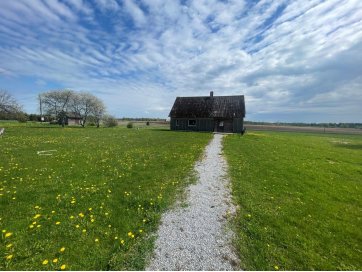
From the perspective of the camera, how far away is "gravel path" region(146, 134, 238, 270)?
376 cm

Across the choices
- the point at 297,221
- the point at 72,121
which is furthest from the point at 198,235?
the point at 72,121

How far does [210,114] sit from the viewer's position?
39.4m

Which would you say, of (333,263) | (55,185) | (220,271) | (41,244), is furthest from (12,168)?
(333,263)

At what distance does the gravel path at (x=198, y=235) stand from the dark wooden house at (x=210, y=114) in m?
32.0

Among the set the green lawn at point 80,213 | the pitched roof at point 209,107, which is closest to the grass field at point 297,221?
the green lawn at point 80,213

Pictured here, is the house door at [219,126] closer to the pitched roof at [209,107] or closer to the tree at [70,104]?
the pitched roof at [209,107]

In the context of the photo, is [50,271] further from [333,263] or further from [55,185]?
[333,263]

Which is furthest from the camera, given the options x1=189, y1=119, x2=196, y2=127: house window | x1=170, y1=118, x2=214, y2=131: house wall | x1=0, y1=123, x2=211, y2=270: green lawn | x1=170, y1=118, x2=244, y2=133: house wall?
x1=189, y1=119, x2=196, y2=127: house window

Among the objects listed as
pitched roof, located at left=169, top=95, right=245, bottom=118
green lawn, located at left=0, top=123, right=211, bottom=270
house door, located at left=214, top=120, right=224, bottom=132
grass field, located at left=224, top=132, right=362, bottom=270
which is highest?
pitched roof, located at left=169, top=95, right=245, bottom=118

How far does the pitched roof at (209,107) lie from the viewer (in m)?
38.5

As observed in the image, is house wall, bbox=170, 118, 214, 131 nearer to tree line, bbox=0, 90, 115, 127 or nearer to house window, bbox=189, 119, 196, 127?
house window, bbox=189, 119, 196, 127

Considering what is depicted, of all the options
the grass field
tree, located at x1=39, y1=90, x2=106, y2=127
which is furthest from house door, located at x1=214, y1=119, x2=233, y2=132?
tree, located at x1=39, y1=90, x2=106, y2=127

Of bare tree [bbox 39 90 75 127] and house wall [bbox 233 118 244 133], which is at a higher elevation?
bare tree [bbox 39 90 75 127]

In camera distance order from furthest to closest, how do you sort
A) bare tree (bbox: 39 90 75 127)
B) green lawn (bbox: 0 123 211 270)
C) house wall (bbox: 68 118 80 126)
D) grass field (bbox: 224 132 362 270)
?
1. house wall (bbox: 68 118 80 126)
2. bare tree (bbox: 39 90 75 127)
3. grass field (bbox: 224 132 362 270)
4. green lawn (bbox: 0 123 211 270)
